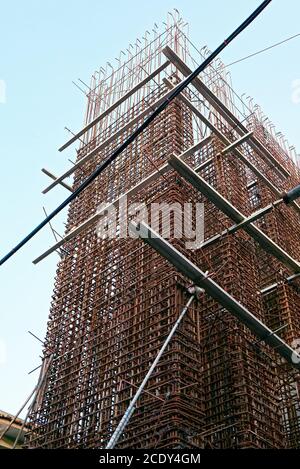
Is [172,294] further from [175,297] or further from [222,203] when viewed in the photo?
[222,203]

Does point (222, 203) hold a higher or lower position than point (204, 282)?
higher

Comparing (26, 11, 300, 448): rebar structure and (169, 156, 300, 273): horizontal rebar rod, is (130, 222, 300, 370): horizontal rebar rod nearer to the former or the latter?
(26, 11, 300, 448): rebar structure

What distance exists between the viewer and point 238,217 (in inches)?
439

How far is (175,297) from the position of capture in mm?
9969

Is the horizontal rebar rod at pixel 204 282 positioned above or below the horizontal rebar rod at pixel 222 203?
below

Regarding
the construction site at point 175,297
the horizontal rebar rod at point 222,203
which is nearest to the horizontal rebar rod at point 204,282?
the construction site at point 175,297

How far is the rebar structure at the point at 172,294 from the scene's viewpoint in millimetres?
9594

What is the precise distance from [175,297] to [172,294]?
100 millimetres

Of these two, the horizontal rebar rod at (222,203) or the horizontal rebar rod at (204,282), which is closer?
the horizontal rebar rod at (204,282)

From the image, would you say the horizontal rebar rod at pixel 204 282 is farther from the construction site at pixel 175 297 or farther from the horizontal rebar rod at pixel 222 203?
the horizontal rebar rod at pixel 222 203

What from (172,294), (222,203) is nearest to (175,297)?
(172,294)

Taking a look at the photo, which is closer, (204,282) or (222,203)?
(204,282)

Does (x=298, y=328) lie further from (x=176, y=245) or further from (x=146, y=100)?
(x=146, y=100)

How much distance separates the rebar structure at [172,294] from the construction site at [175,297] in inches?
1.2
